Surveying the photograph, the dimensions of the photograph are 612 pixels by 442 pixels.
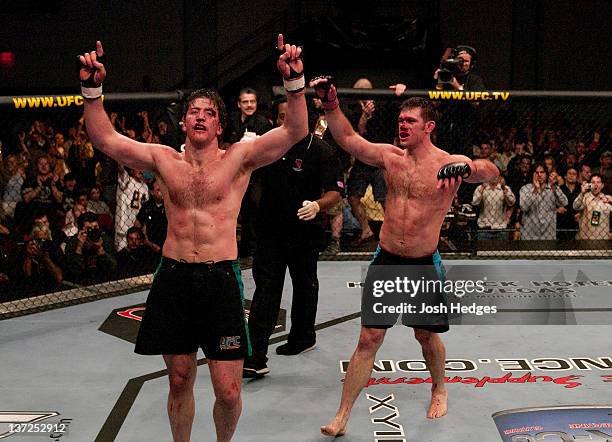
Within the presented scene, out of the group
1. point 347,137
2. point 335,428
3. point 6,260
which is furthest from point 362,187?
point 335,428

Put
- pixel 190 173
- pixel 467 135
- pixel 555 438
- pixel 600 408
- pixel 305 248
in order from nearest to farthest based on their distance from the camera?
pixel 190 173, pixel 555 438, pixel 600 408, pixel 305 248, pixel 467 135

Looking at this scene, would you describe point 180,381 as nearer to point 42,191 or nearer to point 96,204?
point 96,204

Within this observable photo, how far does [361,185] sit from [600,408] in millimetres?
3984

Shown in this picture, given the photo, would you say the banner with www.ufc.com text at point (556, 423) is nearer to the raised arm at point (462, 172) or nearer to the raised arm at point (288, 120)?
the raised arm at point (462, 172)

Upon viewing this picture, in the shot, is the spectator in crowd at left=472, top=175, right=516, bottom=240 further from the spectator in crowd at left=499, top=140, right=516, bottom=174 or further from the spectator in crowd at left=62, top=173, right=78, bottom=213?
the spectator in crowd at left=62, top=173, right=78, bottom=213

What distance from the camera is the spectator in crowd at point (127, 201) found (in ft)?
22.2

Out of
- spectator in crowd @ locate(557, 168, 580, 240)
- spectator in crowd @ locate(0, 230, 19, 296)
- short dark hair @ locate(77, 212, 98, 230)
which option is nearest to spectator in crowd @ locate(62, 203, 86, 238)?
short dark hair @ locate(77, 212, 98, 230)

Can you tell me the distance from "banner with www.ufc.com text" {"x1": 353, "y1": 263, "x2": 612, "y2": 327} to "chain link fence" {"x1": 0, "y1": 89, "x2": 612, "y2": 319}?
681 millimetres

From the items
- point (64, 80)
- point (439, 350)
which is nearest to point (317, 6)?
point (64, 80)

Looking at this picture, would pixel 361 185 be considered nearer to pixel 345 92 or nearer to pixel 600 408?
pixel 345 92

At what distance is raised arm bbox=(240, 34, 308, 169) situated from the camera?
10.2 feet

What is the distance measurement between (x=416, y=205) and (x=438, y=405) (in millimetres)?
980

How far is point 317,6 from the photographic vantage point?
42.9 feet

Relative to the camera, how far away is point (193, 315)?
3.26 meters
